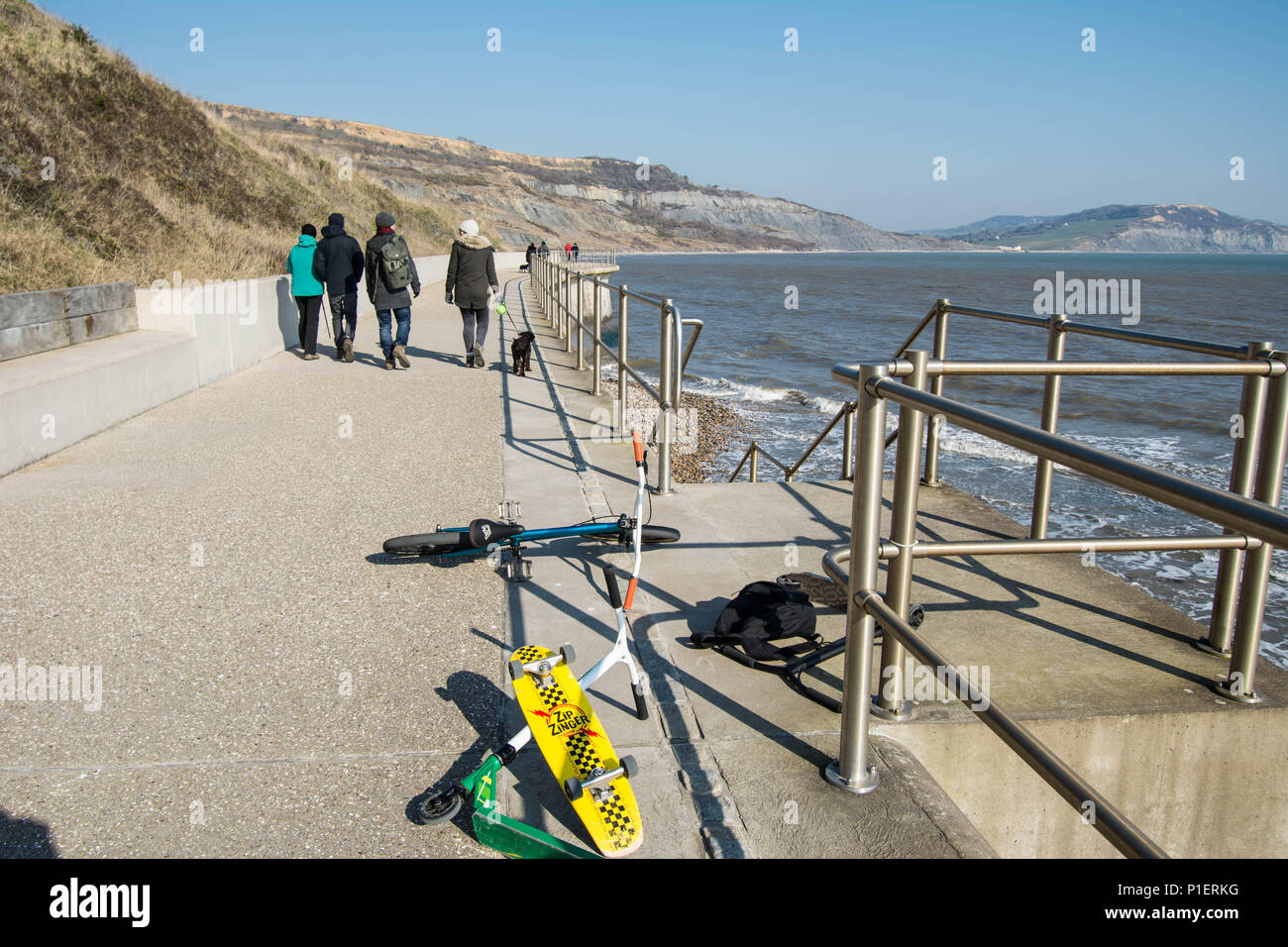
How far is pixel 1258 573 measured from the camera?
3230 millimetres

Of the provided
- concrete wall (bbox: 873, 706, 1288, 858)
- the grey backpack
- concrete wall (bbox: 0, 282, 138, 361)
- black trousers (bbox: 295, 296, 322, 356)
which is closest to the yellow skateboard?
concrete wall (bbox: 873, 706, 1288, 858)

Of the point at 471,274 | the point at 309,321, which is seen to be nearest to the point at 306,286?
the point at 309,321

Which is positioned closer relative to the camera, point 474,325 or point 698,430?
point 474,325

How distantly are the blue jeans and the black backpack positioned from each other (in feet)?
28.3

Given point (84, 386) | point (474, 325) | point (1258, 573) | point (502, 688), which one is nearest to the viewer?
point (1258, 573)

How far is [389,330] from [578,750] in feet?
32.1

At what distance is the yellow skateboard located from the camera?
246cm

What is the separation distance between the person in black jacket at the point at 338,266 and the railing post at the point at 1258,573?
1060 cm

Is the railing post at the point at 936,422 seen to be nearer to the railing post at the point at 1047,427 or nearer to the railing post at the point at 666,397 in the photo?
the railing post at the point at 1047,427

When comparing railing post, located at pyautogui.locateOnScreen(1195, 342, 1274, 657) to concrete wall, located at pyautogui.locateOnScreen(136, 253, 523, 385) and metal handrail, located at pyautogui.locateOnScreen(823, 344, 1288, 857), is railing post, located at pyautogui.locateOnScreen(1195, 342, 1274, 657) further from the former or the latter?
concrete wall, located at pyautogui.locateOnScreen(136, 253, 523, 385)

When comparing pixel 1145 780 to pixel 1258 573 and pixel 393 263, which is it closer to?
pixel 1258 573
